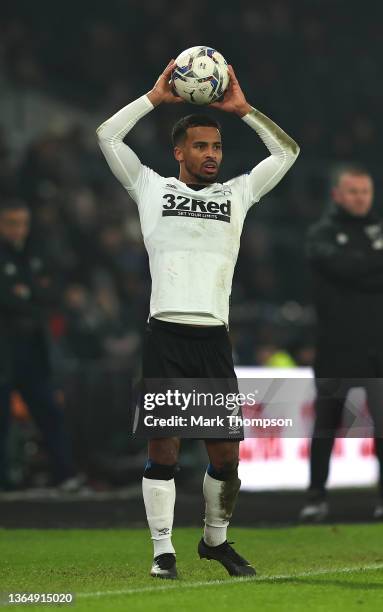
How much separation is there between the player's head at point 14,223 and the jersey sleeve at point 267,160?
4.95 metres

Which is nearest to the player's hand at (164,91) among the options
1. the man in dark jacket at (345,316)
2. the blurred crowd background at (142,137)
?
the man in dark jacket at (345,316)

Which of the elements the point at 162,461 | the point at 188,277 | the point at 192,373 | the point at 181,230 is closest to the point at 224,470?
the point at 162,461

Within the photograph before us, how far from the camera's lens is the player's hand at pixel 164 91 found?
679cm

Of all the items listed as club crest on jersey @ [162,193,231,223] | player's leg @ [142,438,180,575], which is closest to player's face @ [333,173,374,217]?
club crest on jersey @ [162,193,231,223]

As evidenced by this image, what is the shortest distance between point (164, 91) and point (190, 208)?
59 centimetres

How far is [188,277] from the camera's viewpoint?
21.8 ft

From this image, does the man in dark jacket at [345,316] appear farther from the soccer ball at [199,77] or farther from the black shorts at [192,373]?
the soccer ball at [199,77]

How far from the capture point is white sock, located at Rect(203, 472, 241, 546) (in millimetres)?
6797

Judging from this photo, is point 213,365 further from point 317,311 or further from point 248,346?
point 248,346

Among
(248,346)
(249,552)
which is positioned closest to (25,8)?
(248,346)

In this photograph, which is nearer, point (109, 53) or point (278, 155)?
point (278, 155)

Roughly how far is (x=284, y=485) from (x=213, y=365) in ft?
22.1

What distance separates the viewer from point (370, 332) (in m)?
9.95

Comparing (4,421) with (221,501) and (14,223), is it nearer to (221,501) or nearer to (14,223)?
(14,223)
